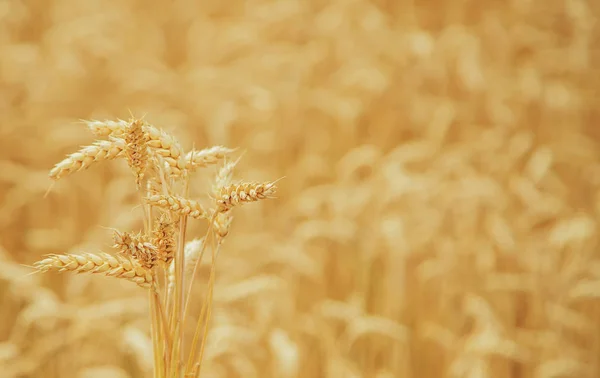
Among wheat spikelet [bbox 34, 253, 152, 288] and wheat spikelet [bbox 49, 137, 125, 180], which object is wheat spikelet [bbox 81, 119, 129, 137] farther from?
wheat spikelet [bbox 34, 253, 152, 288]

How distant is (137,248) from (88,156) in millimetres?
136

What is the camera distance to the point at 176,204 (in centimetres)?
76

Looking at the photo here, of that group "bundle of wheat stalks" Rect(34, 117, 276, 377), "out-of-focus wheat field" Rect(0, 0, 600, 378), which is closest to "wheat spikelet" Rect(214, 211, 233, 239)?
"bundle of wheat stalks" Rect(34, 117, 276, 377)

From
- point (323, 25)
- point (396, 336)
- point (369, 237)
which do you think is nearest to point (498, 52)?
point (323, 25)

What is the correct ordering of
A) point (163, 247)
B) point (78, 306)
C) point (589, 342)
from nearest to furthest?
point (163, 247) → point (78, 306) → point (589, 342)

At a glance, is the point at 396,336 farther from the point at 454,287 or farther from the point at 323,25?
the point at 323,25

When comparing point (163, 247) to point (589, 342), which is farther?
point (589, 342)

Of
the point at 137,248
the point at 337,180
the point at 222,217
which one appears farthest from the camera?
the point at 337,180

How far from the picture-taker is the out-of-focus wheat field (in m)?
1.84

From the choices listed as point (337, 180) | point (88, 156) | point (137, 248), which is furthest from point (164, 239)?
point (337, 180)

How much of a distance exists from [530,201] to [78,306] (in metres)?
1.66

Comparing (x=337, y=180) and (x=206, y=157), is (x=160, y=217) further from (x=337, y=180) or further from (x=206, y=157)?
(x=337, y=180)

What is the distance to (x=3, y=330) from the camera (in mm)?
2023

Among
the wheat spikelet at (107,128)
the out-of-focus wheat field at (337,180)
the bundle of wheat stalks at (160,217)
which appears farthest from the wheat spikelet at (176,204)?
the out-of-focus wheat field at (337,180)
